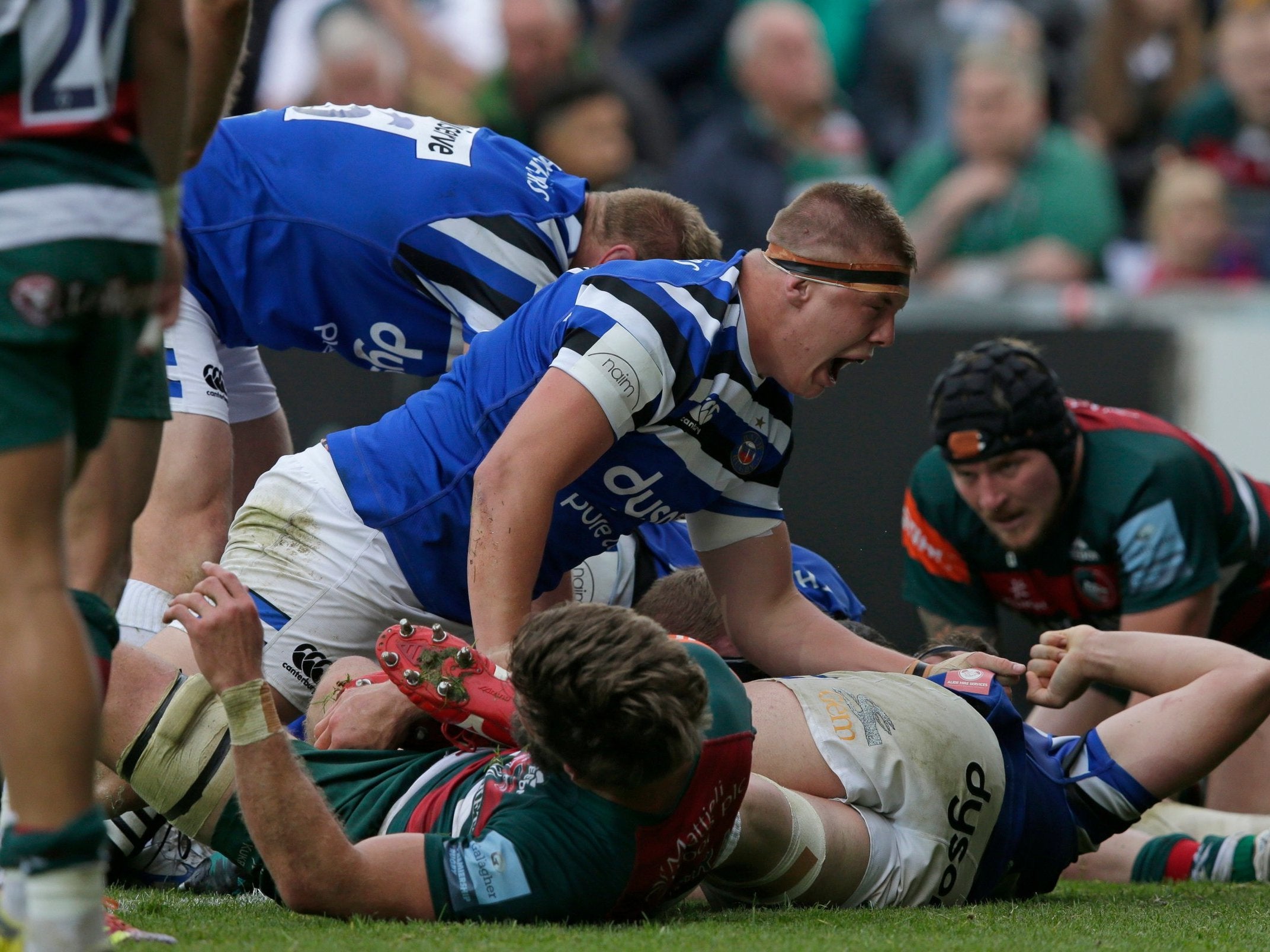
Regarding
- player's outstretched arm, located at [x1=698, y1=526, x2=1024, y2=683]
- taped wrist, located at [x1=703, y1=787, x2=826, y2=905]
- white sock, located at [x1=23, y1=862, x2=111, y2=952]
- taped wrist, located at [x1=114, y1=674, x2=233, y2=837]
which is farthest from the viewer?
player's outstretched arm, located at [x1=698, y1=526, x2=1024, y2=683]

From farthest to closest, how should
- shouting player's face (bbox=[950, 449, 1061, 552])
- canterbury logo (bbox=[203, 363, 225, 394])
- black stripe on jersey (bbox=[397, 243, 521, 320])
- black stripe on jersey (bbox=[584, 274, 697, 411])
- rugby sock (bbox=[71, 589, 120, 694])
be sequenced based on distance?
1. shouting player's face (bbox=[950, 449, 1061, 552])
2. canterbury logo (bbox=[203, 363, 225, 394])
3. black stripe on jersey (bbox=[397, 243, 521, 320])
4. black stripe on jersey (bbox=[584, 274, 697, 411])
5. rugby sock (bbox=[71, 589, 120, 694])

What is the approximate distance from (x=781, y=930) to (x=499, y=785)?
547 millimetres

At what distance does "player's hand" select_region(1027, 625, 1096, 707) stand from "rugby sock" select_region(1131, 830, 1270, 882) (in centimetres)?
76

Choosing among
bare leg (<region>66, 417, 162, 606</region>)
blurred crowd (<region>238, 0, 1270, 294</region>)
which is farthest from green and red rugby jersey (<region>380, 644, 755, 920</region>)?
blurred crowd (<region>238, 0, 1270, 294</region>)

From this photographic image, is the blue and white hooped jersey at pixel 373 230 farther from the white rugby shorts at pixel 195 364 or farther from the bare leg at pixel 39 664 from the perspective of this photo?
the bare leg at pixel 39 664

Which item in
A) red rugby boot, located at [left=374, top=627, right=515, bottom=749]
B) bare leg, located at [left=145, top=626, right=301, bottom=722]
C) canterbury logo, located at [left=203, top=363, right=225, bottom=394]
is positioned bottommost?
bare leg, located at [left=145, top=626, right=301, bottom=722]

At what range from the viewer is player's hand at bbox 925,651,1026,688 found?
3635mm

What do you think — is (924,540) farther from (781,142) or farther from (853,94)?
(853,94)

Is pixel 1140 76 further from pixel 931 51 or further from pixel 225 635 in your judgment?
pixel 225 635

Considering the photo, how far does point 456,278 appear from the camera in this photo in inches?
170

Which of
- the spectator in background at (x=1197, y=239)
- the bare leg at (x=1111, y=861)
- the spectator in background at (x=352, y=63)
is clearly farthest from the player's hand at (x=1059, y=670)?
the spectator in background at (x=352, y=63)

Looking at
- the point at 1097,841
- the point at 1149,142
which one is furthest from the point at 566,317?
the point at 1149,142

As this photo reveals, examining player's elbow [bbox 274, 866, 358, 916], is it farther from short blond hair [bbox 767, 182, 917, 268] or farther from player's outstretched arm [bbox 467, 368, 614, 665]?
short blond hair [bbox 767, 182, 917, 268]

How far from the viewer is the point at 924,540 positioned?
5414 mm
